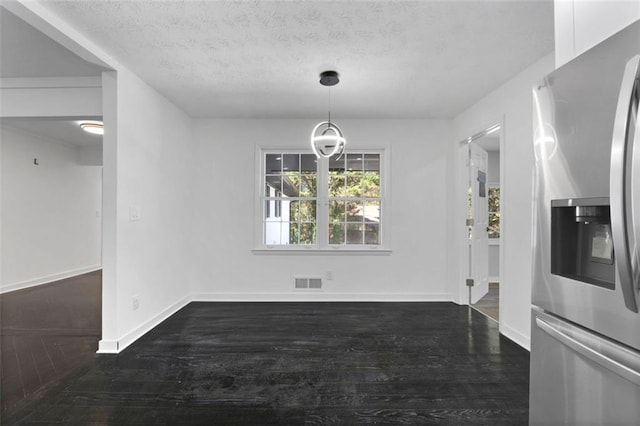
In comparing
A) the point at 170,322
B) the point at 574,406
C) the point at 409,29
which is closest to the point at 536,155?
the point at 574,406

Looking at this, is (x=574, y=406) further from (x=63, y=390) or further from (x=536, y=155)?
(x=63, y=390)

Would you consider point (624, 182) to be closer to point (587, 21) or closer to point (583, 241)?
point (583, 241)

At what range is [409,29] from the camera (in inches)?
89.0

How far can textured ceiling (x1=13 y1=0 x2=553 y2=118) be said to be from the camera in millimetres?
2062

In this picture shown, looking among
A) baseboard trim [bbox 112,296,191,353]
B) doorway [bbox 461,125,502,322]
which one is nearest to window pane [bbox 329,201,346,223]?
doorway [bbox 461,125,502,322]

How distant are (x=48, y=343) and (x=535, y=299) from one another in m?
3.86

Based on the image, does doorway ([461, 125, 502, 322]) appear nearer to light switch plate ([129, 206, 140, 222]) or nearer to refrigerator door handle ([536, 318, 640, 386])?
refrigerator door handle ([536, 318, 640, 386])

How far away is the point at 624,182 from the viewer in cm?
85

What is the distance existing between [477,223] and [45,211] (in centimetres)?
706

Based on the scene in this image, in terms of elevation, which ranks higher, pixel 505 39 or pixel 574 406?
pixel 505 39

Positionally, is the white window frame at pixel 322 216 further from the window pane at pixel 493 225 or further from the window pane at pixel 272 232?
the window pane at pixel 493 225

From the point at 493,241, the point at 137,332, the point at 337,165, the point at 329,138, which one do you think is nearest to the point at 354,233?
the point at 337,165

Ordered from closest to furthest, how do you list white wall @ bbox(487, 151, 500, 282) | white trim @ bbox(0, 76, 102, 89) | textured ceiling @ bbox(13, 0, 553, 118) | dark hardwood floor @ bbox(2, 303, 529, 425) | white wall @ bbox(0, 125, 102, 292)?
dark hardwood floor @ bbox(2, 303, 529, 425) → textured ceiling @ bbox(13, 0, 553, 118) → white trim @ bbox(0, 76, 102, 89) → white wall @ bbox(0, 125, 102, 292) → white wall @ bbox(487, 151, 500, 282)

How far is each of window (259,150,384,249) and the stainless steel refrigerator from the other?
3224 millimetres
